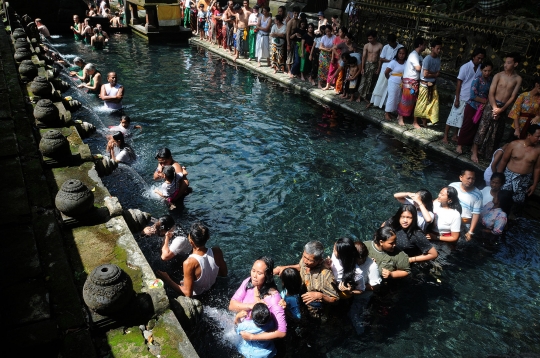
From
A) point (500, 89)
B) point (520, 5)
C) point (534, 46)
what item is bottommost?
point (500, 89)

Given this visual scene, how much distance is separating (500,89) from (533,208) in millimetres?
2499

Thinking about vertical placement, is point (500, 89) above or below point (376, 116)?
above

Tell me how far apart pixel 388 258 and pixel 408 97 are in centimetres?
672

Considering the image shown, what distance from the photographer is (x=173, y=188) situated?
7.10 m

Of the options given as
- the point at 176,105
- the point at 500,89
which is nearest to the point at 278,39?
the point at 176,105

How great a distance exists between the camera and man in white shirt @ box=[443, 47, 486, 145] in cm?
908

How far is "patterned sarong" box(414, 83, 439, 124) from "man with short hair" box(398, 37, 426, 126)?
0.16 m

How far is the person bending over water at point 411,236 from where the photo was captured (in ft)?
18.1

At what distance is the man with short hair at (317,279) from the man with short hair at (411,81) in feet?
24.1

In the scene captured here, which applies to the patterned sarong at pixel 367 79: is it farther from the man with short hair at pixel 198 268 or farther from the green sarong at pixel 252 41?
the man with short hair at pixel 198 268

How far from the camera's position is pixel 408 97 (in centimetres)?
1071

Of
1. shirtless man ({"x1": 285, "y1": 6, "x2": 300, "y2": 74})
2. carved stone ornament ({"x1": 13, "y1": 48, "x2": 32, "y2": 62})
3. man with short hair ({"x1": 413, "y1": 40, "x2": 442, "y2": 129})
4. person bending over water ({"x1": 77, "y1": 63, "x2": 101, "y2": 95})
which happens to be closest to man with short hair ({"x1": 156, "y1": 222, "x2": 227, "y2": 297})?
man with short hair ({"x1": 413, "y1": 40, "x2": 442, "y2": 129})

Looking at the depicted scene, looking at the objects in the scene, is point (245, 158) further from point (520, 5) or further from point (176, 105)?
point (520, 5)

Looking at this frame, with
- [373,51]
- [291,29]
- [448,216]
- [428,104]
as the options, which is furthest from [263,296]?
[291,29]
